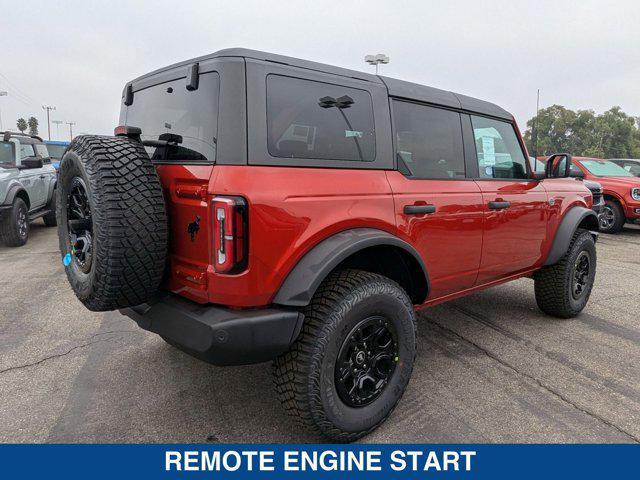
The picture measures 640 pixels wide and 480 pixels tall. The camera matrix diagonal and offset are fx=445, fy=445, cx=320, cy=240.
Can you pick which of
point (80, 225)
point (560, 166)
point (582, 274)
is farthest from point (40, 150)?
point (582, 274)

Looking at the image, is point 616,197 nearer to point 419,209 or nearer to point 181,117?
point 419,209

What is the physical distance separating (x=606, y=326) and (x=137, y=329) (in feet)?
13.4

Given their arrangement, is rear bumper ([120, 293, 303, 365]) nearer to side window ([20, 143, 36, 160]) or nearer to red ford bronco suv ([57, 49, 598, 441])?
red ford bronco suv ([57, 49, 598, 441])

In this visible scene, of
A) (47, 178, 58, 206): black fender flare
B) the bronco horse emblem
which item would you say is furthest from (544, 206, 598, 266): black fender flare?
(47, 178, 58, 206): black fender flare

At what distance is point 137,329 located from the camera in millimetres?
3734

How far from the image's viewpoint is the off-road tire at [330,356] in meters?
2.07

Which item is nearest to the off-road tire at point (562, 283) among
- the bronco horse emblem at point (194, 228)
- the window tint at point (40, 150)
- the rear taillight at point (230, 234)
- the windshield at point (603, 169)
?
the rear taillight at point (230, 234)

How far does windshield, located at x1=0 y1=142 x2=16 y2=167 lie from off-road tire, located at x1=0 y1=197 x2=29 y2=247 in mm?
771

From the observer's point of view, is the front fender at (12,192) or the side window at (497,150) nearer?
the side window at (497,150)

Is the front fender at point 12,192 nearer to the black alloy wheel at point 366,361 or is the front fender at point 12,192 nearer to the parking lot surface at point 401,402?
the parking lot surface at point 401,402

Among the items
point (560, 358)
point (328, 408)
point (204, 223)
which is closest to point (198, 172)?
point (204, 223)

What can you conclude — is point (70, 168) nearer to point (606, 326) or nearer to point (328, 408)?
point (328, 408)

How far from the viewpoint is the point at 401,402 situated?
2680mm

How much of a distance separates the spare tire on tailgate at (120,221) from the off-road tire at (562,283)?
3.38 m
